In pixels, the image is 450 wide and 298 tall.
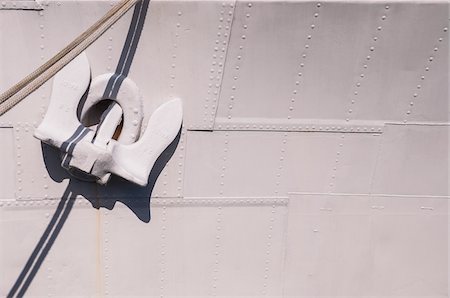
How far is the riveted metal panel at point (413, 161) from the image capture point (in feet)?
9.63

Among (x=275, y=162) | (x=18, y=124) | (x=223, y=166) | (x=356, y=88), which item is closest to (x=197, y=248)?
(x=223, y=166)

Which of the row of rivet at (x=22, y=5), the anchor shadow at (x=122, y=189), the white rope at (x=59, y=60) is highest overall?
the row of rivet at (x=22, y=5)

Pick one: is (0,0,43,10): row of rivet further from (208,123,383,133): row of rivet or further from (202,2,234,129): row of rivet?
(208,123,383,133): row of rivet

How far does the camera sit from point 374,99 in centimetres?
285

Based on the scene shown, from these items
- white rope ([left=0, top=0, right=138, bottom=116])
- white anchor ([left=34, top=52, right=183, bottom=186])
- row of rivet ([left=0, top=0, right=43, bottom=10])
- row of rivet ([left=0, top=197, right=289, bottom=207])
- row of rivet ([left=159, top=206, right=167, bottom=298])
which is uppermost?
row of rivet ([left=0, top=0, right=43, bottom=10])

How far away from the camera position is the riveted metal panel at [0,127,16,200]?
2.66 m

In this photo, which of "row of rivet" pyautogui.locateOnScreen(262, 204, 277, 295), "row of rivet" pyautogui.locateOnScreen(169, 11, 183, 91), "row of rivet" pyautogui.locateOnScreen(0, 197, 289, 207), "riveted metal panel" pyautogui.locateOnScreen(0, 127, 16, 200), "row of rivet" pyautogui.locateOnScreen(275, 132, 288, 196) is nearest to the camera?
"row of rivet" pyautogui.locateOnScreen(169, 11, 183, 91)

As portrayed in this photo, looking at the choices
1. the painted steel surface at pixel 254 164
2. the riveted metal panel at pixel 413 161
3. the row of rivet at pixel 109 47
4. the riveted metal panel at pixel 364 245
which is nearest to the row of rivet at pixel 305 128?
the painted steel surface at pixel 254 164

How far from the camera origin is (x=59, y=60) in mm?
2258

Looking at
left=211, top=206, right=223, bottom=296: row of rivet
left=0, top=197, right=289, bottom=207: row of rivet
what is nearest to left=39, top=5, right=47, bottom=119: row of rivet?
left=0, top=197, right=289, bottom=207: row of rivet

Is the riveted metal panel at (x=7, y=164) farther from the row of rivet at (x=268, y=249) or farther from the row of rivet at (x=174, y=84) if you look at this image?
the row of rivet at (x=268, y=249)

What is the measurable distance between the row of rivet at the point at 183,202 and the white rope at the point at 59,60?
78 centimetres

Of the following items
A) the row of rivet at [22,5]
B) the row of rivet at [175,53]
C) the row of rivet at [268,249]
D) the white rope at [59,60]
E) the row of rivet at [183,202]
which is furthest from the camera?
the row of rivet at [268,249]

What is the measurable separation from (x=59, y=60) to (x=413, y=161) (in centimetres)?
232
